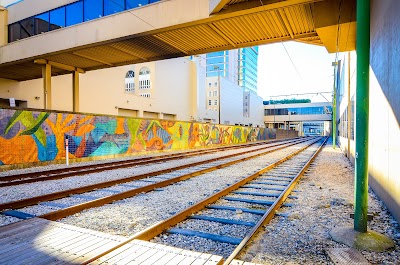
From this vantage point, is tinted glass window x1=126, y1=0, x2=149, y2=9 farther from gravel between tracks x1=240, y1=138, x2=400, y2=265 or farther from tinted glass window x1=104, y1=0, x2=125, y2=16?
gravel between tracks x1=240, y1=138, x2=400, y2=265

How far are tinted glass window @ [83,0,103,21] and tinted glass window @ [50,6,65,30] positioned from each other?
2.27 meters

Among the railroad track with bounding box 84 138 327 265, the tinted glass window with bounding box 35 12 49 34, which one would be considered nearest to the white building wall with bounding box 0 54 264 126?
the tinted glass window with bounding box 35 12 49 34

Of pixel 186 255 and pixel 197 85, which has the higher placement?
pixel 197 85

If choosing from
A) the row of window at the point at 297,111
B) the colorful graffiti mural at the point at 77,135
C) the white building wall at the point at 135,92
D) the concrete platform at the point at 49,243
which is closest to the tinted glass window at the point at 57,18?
the white building wall at the point at 135,92

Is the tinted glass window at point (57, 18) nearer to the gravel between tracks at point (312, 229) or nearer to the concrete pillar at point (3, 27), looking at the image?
the concrete pillar at point (3, 27)

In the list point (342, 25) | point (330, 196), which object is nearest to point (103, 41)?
point (342, 25)

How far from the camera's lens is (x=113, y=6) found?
16938 millimetres

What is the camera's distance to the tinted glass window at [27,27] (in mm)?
21575

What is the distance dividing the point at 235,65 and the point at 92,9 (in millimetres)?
132767

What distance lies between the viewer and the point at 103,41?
1577cm

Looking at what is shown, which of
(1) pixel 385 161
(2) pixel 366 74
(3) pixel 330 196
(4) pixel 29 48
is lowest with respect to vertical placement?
(3) pixel 330 196

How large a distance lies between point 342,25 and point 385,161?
724cm

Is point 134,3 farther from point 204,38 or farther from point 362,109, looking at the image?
point 362,109

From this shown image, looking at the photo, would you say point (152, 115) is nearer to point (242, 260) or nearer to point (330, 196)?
point (330, 196)
